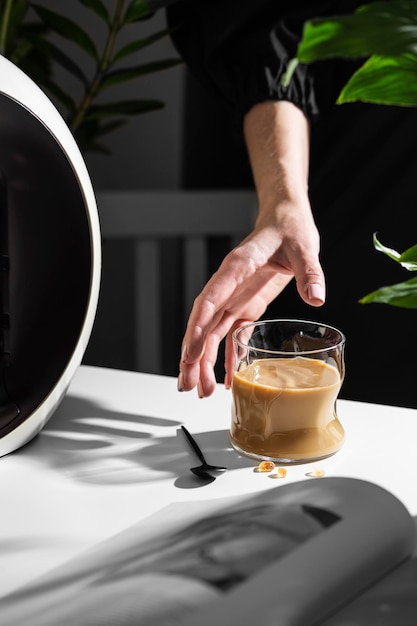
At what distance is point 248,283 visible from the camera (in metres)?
0.86

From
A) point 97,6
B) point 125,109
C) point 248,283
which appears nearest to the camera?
point 248,283

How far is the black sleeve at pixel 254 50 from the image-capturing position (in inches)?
44.1

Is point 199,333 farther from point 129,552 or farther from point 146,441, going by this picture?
point 129,552

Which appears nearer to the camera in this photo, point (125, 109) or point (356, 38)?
point (356, 38)

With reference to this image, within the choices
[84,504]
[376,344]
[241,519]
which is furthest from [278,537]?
[376,344]

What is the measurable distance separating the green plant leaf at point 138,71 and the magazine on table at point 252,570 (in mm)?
957

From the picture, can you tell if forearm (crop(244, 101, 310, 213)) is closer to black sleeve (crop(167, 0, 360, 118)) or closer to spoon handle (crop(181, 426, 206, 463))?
black sleeve (crop(167, 0, 360, 118))

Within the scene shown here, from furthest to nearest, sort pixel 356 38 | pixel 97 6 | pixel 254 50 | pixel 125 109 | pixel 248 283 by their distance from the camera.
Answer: pixel 125 109 < pixel 97 6 < pixel 254 50 < pixel 248 283 < pixel 356 38

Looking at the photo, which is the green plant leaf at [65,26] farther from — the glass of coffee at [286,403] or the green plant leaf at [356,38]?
the green plant leaf at [356,38]

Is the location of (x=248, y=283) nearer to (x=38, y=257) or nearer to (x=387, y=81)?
(x=38, y=257)

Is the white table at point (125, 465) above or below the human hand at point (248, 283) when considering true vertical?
below

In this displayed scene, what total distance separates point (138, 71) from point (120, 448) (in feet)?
2.74

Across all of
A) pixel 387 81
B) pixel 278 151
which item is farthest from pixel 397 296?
pixel 278 151

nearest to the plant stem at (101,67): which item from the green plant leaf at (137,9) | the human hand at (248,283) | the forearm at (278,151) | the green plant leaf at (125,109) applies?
the green plant leaf at (125,109)
